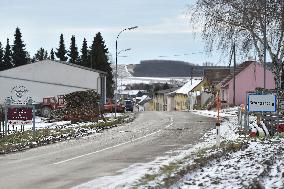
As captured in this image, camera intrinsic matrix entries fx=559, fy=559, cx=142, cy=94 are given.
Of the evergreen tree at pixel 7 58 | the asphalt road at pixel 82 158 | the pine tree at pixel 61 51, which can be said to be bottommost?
the asphalt road at pixel 82 158

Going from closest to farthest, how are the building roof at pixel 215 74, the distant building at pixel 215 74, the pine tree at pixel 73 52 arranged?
the pine tree at pixel 73 52
the distant building at pixel 215 74
the building roof at pixel 215 74

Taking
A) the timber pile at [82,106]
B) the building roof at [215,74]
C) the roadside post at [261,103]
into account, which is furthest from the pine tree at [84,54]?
the roadside post at [261,103]

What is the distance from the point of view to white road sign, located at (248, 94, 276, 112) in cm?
2269

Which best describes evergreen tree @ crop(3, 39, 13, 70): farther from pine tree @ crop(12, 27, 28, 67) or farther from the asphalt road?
the asphalt road

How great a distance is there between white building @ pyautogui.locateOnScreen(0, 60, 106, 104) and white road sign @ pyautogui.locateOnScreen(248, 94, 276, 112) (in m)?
43.8

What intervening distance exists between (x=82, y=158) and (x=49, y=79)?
165 ft

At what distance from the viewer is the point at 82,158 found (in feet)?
58.9

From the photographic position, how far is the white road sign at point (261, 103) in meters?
22.7

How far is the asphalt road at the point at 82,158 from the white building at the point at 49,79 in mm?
38926

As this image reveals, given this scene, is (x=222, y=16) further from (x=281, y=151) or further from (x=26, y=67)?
(x=26, y=67)

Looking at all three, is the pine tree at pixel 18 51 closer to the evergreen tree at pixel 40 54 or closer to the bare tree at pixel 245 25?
the evergreen tree at pixel 40 54

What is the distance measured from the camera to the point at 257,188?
968 cm

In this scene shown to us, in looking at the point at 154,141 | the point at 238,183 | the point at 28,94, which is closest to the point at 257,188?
the point at 238,183

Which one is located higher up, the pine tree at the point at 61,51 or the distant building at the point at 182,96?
the pine tree at the point at 61,51
